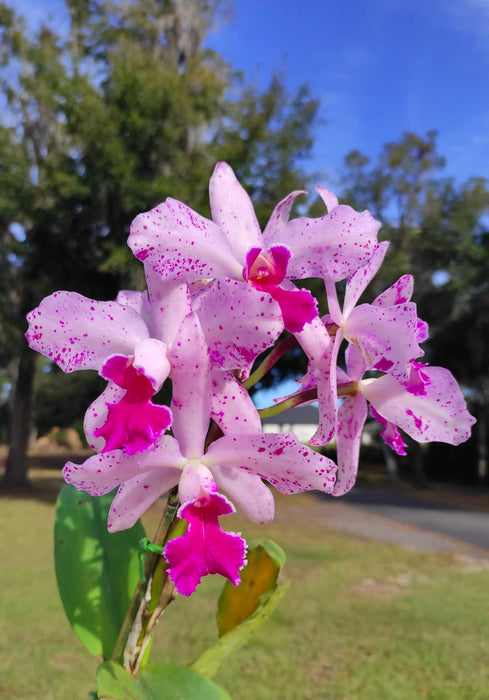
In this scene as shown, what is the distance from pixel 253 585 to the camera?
115cm

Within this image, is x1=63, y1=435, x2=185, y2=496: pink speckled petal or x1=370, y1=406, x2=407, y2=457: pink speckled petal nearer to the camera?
x1=63, y1=435, x2=185, y2=496: pink speckled petal

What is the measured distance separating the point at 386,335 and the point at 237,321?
0.20 m

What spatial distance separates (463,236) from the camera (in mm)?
12523

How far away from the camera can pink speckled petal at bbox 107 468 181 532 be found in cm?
79

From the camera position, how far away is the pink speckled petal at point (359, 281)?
0.84 metres

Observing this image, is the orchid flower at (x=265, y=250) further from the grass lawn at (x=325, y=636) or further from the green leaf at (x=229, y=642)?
the grass lawn at (x=325, y=636)

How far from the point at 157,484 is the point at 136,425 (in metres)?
0.16

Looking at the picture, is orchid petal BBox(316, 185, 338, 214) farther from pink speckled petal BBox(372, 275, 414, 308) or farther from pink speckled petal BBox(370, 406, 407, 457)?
pink speckled petal BBox(370, 406, 407, 457)

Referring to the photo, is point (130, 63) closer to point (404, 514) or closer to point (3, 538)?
point (3, 538)

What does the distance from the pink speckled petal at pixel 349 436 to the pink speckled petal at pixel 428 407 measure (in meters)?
0.03

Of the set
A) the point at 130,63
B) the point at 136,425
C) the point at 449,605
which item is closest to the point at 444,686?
the point at 449,605

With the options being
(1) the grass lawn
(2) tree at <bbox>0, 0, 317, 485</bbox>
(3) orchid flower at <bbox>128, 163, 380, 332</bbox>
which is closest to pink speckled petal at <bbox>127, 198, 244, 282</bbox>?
(3) orchid flower at <bbox>128, 163, 380, 332</bbox>

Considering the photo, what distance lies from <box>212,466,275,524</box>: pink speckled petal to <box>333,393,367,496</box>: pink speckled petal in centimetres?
13

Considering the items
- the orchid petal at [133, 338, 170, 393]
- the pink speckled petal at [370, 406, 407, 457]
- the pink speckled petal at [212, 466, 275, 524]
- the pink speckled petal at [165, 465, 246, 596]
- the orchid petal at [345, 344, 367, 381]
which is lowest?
the pink speckled petal at [165, 465, 246, 596]
